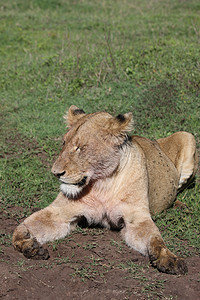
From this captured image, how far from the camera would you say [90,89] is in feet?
24.9

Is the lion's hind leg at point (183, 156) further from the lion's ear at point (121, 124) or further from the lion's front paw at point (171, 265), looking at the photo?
the lion's front paw at point (171, 265)

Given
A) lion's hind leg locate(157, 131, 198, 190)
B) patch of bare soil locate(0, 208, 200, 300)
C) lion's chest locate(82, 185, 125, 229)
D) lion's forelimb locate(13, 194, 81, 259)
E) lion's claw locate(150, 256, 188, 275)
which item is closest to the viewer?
patch of bare soil locate(0, 208, 200, 300)

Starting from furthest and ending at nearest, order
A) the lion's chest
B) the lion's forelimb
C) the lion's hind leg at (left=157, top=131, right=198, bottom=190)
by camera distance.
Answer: the lion's hind leg at (left=157, top=131, right=198, bottom=190), the lion's chest, the lion's forelimb

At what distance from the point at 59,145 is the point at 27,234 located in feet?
8.43

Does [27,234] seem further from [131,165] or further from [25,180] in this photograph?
[25,180]

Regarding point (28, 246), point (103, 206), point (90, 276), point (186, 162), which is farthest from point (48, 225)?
point (186, 162)

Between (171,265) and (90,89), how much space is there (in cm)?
486

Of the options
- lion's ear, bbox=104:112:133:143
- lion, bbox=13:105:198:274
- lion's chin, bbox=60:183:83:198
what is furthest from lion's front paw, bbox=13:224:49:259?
lion's ear, bbox=104:112:133:143

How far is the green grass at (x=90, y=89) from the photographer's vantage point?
5066 millimetres

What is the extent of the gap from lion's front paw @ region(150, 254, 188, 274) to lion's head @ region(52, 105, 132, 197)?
80cm

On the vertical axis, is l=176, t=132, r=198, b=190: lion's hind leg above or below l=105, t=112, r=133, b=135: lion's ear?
below

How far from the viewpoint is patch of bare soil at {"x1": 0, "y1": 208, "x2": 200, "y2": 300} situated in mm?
2893

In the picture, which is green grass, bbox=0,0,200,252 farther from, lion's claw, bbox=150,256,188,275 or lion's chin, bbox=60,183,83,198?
lion's chin, bbox=60,183,83,198

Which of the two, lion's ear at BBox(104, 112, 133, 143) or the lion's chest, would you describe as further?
the lion's chest
